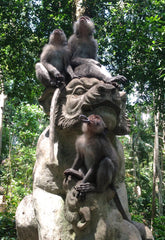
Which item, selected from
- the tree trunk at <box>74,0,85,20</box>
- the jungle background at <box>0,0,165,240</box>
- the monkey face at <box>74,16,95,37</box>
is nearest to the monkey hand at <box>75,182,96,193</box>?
the monkey face at <box>74,16,95,37</box>

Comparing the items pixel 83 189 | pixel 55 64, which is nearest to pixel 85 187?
pixel 83 189

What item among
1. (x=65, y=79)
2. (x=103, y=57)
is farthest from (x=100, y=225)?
(x=103, y=57)

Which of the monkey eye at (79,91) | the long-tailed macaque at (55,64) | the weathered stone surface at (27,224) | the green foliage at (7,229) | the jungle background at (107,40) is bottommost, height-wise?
the green foliage at (7,229)

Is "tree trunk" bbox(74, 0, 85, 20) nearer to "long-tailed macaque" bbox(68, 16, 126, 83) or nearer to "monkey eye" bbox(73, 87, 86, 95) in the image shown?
"long-tailed macaque" bbox(68, 16, 126, 83)

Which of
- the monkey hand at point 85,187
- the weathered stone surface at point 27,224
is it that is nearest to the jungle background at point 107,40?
the weathered stone surface at point 27,224

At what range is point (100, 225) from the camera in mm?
2441

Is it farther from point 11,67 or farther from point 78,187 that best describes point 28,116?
point 78,187

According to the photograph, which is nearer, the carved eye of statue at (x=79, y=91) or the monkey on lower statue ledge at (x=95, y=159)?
the monkey on lower statue ledge at (x=95, y=159)

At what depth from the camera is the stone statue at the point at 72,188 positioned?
246 centimetres

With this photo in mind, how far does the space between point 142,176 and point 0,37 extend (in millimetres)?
10628

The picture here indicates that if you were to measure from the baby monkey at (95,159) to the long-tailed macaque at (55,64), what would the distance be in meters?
0.85

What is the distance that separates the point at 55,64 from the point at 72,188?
1.72 metres

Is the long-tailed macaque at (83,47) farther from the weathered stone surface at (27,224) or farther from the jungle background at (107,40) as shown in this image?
the jungle background at (107,40)

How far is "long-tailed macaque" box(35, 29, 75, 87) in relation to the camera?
323 cm
